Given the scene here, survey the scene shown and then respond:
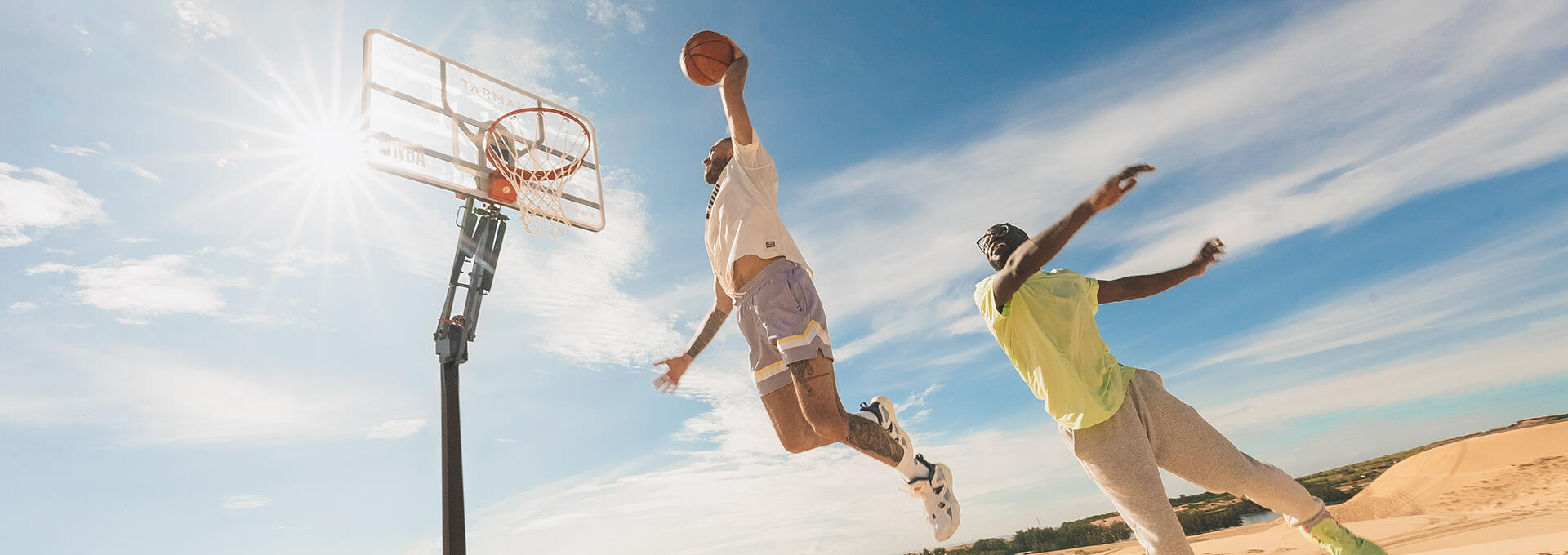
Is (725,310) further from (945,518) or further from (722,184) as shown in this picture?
(945,518)

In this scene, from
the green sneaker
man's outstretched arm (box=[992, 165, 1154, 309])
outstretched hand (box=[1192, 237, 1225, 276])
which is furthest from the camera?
outstretched hand (box=[1192, 237, 1225, 276])

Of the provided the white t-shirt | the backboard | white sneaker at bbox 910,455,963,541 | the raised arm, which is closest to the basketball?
the raised arm

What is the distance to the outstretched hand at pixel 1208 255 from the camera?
A: 4008mm

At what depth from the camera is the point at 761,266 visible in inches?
155

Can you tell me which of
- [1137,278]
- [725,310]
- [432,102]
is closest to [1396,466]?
[1137,278]

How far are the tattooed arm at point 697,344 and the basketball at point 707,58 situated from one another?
1.37 meters

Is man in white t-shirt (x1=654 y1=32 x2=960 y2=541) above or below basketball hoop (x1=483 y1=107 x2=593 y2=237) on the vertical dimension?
below

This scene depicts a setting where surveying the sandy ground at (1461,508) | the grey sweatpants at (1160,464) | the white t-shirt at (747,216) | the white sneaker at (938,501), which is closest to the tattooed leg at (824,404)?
the white sneaker at (938,501)

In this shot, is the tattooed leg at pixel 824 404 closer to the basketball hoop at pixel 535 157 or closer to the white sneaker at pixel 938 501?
the white sneaker at pixel 938 501

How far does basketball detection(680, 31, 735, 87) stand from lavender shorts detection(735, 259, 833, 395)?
3.87 ft

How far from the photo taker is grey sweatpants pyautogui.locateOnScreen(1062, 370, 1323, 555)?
3184mm

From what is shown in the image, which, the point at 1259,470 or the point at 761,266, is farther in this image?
the point at 761,266

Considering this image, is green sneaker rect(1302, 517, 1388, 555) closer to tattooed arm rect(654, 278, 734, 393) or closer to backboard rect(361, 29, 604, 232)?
tattooed arm rect(654, 278, 734, 393)

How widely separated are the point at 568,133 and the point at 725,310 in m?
5.23
